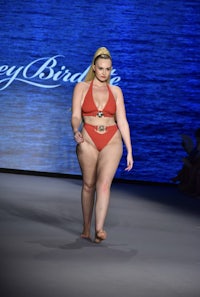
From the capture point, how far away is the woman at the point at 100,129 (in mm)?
5379

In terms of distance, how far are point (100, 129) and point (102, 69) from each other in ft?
1.32

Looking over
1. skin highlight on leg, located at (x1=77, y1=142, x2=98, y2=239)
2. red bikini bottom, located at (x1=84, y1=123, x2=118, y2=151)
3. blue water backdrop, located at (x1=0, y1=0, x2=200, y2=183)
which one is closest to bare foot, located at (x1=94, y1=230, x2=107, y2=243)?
skin highlight on leg, located at (x1=77, y1=142, x2=98, y2=239)

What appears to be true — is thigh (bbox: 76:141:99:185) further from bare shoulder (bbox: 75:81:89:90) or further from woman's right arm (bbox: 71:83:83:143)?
bare shoulder (bbox: 75:81:89:90)

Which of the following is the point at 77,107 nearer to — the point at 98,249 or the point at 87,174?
the point at 87,174

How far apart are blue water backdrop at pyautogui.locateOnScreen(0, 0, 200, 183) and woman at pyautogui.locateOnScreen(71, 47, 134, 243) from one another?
593cm

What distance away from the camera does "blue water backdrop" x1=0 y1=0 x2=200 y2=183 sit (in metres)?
11.4

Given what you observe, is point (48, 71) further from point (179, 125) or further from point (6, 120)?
point (179, 125)

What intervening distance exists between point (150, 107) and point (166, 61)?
68 centimetres

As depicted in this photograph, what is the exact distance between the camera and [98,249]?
5.10m

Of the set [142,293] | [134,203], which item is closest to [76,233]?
[142,293]

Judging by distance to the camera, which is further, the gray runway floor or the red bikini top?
the red bikini top

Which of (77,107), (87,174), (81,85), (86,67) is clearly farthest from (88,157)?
(86,67)

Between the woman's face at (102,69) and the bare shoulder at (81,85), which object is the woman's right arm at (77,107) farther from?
the woman's face at (102,69)

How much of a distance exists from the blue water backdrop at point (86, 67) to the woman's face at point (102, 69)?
595 centimetres
